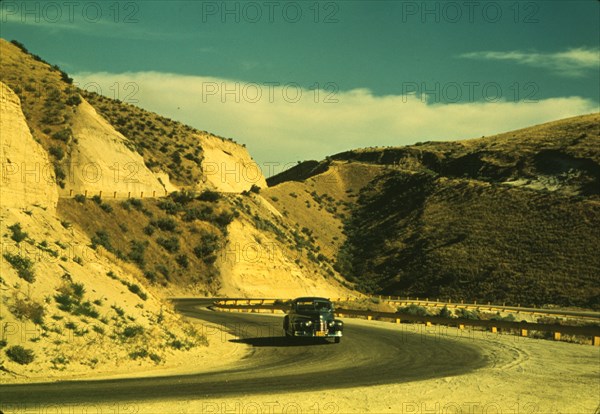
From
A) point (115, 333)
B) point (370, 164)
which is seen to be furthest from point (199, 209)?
point (370, 164)

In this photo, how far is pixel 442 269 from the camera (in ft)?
260

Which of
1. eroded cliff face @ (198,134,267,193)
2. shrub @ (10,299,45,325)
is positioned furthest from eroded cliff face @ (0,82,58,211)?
eroded cliff face @ (198,134,267,193)

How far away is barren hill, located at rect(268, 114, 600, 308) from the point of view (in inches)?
2854

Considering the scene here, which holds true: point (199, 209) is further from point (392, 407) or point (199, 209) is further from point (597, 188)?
point (392, 407)

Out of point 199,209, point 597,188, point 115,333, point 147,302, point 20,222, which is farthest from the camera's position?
point 597,188

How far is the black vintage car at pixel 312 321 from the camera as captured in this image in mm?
23922

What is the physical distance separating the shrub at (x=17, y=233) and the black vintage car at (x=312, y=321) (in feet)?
34.0

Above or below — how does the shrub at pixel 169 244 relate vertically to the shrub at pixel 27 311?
above

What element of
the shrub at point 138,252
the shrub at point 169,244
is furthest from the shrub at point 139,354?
the shrub at point 169,244

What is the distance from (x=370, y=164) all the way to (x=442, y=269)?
63.5 metres

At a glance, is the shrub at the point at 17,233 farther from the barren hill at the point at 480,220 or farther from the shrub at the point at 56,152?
the barren hill at the point at 480,220

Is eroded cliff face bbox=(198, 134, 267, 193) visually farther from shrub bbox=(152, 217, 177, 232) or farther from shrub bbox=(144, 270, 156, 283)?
shrub bbox=(144, 270, 156, 283)

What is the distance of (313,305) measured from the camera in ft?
81.5

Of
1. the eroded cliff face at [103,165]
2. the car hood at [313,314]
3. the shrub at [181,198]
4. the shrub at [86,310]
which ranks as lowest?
the car hood at [313,314]
